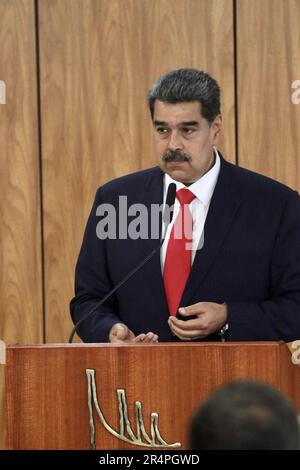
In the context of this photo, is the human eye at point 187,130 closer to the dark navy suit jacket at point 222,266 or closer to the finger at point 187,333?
the dark navy suit jacket at point 222,266

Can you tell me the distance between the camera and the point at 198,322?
2064 millimetres

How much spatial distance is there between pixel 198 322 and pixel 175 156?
53 cm

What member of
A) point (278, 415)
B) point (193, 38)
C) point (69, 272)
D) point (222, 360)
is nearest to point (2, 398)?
point (69, 272)

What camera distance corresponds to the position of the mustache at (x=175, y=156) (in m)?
2.38

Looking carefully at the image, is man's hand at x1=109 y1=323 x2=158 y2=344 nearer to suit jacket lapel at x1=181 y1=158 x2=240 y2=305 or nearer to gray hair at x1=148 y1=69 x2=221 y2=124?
suit jacket lapel at x1=181 y1=158 x2=240 y2=305

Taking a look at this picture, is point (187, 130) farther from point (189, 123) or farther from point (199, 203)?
point (199, 203)

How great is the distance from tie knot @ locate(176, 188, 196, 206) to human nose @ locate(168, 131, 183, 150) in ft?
0.41

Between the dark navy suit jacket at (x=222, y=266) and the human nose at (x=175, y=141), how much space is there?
0.56 feet

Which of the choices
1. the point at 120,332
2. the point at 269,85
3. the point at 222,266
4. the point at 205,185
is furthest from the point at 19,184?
the point at 120,332

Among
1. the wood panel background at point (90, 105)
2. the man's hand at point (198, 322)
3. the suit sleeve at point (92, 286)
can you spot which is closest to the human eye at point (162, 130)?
the suit sleeve at point (92, 286)

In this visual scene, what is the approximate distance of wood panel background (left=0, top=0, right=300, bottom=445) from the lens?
3301 mm

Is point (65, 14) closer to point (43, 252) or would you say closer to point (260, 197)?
point (43, 252)

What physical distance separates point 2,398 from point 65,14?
1508 millimetres

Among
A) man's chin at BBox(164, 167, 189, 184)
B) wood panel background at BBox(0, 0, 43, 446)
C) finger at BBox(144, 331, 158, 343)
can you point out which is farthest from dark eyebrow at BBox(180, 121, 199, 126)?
wood panel background at BBox(0, 0, 43, 446)
